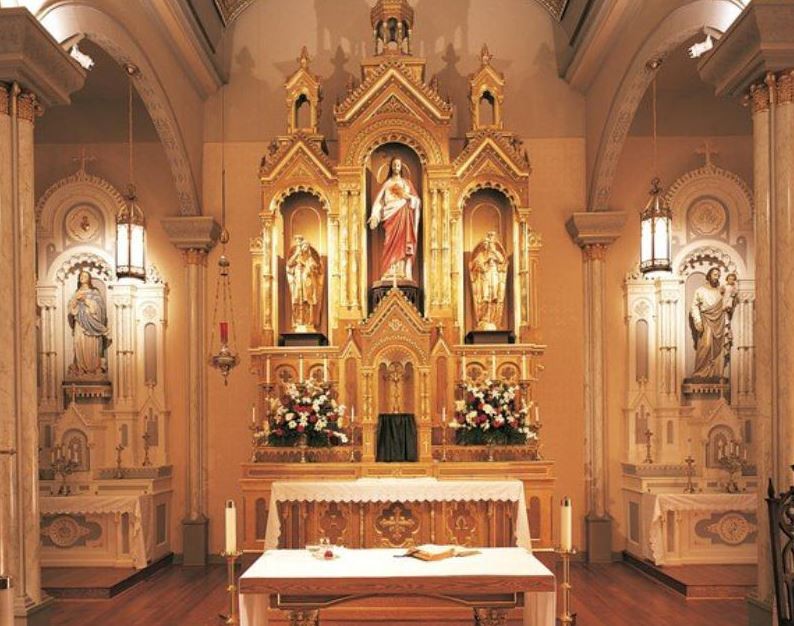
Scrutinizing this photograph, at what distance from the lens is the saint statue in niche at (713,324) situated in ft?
37.0

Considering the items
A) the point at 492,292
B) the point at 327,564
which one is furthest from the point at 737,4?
the point at 327,564

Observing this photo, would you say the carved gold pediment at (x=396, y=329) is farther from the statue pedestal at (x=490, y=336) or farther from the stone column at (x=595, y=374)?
the stone column at (x=595, y=374)

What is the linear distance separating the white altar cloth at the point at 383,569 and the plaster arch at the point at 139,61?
4.37 metres

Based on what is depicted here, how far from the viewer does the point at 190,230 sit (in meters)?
11.5

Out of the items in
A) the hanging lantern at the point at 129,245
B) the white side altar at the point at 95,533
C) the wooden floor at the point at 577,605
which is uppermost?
the hanging lantern at the point at 129,245

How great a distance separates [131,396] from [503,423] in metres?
4.68

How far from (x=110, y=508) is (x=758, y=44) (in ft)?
25.6

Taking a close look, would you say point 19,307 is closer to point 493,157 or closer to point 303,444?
point 303,444

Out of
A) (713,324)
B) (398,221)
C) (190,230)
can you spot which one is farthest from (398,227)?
(713,324)

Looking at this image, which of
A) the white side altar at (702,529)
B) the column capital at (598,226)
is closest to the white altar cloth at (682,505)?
the white side altar at (702,529)

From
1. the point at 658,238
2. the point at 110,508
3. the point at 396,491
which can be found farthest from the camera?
the point at 110,508

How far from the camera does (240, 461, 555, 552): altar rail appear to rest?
8.97 m

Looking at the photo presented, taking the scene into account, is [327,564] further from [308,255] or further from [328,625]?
[308,255]

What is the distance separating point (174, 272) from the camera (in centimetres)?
1184
